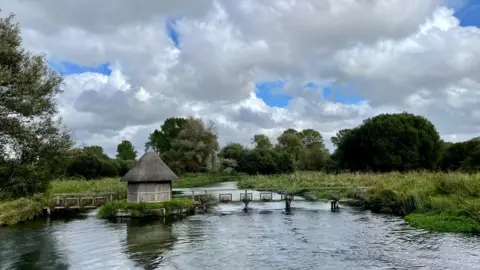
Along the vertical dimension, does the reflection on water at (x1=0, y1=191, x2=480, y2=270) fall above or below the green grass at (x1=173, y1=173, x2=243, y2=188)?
below

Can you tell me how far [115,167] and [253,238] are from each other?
54.4m

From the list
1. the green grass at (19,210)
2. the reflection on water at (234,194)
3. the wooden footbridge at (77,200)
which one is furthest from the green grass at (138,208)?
the reflection on water at (234,194)

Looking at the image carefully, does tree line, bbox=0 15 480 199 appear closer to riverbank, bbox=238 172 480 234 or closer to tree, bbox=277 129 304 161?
tree, bbox=277 129 304 161

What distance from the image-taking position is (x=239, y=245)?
19953mm

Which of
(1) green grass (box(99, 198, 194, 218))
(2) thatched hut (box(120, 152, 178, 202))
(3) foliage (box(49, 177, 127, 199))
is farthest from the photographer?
(3) foliage (box(49, 177, 127, 199))

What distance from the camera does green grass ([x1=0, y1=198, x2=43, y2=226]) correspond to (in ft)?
93.1

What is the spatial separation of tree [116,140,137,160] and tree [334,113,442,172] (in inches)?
2547

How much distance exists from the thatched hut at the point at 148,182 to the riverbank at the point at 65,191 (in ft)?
18.2

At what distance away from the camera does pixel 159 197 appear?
108 ft

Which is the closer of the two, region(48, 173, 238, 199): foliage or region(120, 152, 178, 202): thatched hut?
region(120, 152, 178, 202): thatched hut

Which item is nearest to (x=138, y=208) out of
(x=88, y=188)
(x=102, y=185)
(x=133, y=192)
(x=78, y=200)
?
(x=133, y=192)

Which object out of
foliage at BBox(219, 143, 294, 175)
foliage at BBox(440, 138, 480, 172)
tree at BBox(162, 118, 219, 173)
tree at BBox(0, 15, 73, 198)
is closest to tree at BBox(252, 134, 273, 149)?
foliage at BBox(219, 143, 294, 175)

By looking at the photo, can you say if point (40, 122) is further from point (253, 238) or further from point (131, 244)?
point (253, 238)

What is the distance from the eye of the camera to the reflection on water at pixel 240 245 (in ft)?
52.4
